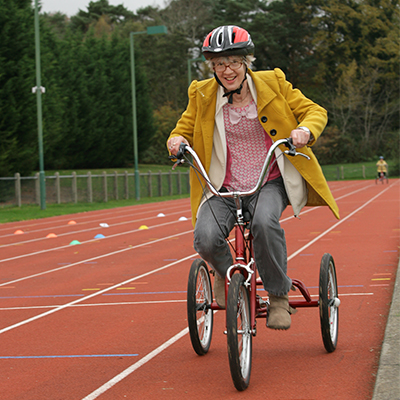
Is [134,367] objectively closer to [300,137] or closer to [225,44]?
[300,137]

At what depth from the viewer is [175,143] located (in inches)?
179

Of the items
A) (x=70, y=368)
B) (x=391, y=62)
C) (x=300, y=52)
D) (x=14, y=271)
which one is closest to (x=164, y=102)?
(x=300, y=52)

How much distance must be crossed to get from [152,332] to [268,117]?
2.20m

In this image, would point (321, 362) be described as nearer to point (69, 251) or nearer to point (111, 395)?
point (111, 395)

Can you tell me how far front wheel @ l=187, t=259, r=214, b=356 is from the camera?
4672mm

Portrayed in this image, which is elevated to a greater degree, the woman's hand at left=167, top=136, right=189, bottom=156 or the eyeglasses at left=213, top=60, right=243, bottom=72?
the eyeglasses at left=213, top=60, right=243, bottom=72

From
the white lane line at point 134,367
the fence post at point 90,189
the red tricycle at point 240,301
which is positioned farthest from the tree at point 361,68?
the red tricycle at point 240,301

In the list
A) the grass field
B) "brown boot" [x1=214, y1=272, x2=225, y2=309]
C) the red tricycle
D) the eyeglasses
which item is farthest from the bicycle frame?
the grass field

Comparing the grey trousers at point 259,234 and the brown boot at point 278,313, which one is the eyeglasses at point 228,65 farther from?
the brown boot at point 278,313

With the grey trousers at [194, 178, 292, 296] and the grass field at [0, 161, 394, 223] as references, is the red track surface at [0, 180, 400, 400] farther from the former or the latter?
the grass field at [0, 161, 394, 223]

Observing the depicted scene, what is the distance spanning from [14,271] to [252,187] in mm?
6570

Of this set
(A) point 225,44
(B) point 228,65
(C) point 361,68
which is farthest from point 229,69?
(C) point 361,68

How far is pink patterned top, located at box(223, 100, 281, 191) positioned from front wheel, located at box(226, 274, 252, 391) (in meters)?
0.76

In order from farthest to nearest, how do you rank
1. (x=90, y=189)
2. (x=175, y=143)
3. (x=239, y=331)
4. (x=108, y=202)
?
(x=108, y=202) < (x=90, y=189) < (x=175, y=143) < (x=239, y=331)
